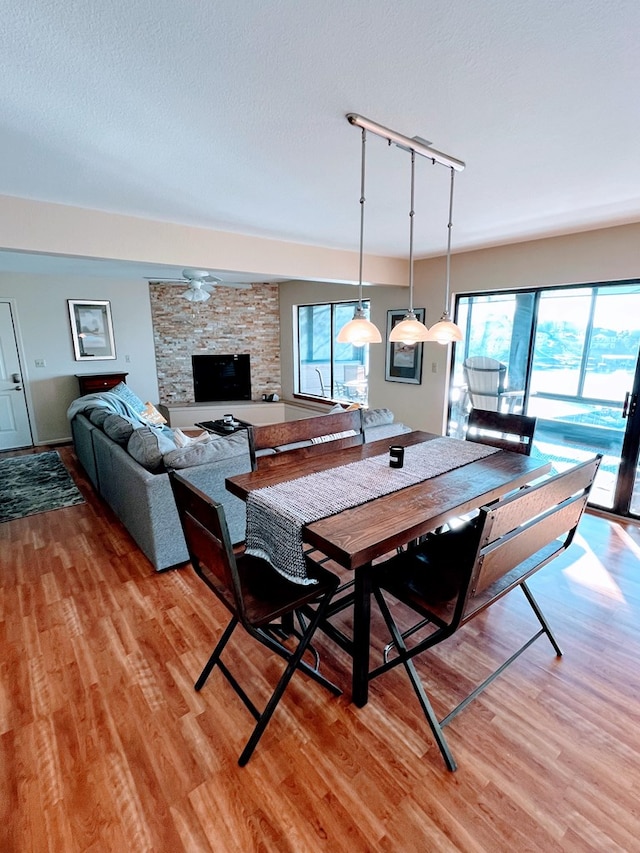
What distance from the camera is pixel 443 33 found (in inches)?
45.6

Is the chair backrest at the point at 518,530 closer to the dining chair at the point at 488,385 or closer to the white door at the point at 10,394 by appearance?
the dining chair at the point at 488,385

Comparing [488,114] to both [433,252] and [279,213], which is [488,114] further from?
[433,252]

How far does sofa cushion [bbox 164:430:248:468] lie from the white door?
4222mm

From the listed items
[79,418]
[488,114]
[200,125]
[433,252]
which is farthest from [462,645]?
[79,418]

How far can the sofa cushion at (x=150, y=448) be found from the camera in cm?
278

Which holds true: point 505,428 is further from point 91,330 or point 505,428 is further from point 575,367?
point 91,330

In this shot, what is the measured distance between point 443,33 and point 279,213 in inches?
72.8

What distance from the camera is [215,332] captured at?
6.96 m

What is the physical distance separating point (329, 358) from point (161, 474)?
429 centimetres

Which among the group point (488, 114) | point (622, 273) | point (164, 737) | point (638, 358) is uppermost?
point (488, 114)

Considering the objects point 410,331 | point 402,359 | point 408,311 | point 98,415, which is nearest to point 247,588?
point 410,331

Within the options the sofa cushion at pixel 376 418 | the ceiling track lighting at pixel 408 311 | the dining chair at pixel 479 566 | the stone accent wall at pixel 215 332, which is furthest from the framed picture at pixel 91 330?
the dining chair at pixel 479 566

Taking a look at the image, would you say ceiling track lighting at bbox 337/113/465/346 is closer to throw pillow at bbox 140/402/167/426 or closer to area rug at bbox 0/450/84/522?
area rug at bbox 0/450/84/522

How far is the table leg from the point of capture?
1659 mm
